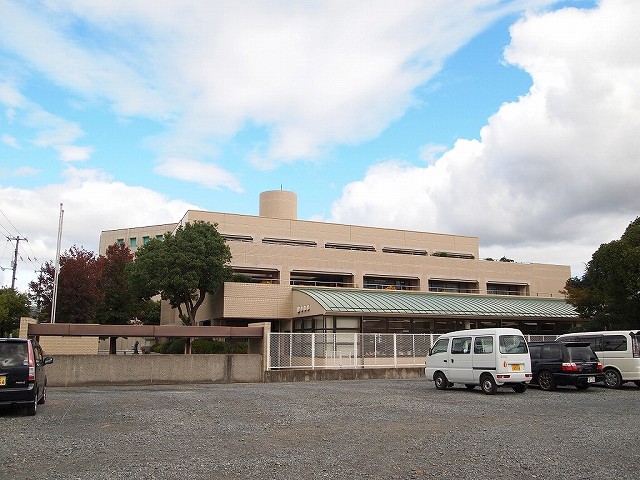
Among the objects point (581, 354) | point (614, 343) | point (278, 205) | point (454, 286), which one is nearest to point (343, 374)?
point (581, 354)

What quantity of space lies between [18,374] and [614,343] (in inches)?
705

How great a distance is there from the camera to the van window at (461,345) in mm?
18469

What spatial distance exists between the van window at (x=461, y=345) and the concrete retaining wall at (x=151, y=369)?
335 inches

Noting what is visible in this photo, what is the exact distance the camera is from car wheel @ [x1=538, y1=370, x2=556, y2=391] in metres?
18.8

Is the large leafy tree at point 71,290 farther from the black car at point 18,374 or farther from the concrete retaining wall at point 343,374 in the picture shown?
the black car at point 18,374

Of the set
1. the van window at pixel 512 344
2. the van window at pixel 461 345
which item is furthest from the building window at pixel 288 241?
the van window at pixel 512 344

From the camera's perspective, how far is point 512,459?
7965 millimetres

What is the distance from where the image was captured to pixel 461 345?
18.7 meters

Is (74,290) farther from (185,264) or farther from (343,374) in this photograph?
(343,374)

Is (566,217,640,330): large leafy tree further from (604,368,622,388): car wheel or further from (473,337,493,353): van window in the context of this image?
(473,337,493,353): van window

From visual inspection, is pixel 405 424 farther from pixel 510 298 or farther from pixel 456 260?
pixel 456 260

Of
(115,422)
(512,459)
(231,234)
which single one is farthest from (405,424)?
(231,234)

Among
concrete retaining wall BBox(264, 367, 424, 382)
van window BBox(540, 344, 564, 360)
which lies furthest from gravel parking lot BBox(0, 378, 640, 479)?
concrete retaining wall BBox(264, 367, 424, 382)

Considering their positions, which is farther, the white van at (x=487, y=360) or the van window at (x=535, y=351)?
the van window at (x=535, y=351)
